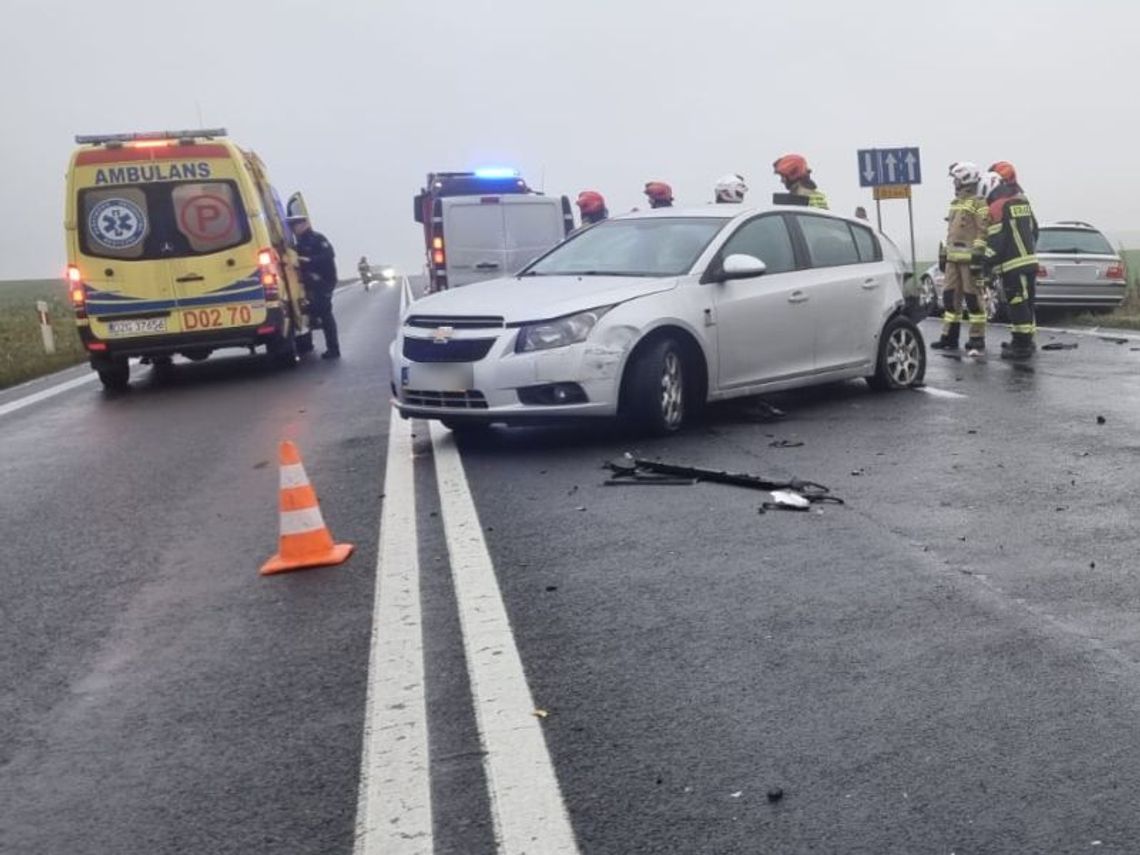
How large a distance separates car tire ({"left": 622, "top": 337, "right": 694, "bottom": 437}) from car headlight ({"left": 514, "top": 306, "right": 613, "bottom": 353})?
46cm

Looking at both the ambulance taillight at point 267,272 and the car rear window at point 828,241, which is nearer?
the car rear window at point 828,241

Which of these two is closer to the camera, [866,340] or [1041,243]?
[866,340]

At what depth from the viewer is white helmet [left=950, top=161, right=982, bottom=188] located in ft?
50.3

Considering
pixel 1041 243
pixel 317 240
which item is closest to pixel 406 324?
pixel 317 240

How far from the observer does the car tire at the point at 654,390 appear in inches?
374

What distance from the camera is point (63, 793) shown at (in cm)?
393

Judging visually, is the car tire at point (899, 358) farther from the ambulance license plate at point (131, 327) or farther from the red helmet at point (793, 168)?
the ambulance license plate at point (131, 327)

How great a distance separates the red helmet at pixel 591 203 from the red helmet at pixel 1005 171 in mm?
5335

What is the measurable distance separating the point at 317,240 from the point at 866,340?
923 cm

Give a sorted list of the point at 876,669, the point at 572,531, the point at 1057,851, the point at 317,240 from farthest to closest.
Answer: the point at 317,240, the point at 572,531, the point at 876,669, the point at 1057,851

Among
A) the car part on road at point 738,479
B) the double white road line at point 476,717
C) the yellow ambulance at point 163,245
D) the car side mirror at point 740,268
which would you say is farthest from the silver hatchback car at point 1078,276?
the double white road line at point 476,717

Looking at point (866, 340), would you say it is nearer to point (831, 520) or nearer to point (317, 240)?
point (831, 520)

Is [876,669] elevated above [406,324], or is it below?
below

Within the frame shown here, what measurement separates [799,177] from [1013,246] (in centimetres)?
233
